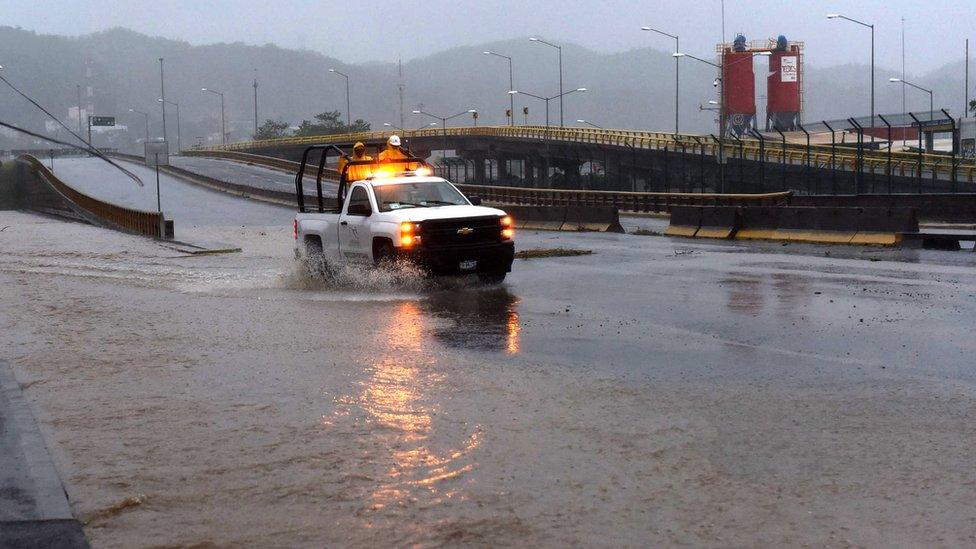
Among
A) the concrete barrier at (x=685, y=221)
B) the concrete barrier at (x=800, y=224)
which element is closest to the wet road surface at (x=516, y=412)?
the concrete barrier at (x=800, y=224)

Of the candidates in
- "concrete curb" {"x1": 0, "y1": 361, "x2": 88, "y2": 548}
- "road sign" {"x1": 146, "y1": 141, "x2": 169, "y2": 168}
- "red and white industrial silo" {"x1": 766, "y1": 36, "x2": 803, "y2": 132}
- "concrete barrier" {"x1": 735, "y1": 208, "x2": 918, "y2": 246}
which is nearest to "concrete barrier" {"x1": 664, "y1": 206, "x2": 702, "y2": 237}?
"concrete barrier" {"x1": 735, "y1": 208, "x2": 918, "y2": 246}

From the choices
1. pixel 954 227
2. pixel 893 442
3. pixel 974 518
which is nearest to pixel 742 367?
pixel 893 442

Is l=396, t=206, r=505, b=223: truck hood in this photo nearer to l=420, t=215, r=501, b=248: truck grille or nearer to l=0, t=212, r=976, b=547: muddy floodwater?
l=420, t=215, r=501, b=248: truck grille

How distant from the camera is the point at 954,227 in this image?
115 ft

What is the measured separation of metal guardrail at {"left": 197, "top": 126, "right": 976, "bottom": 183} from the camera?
56906 mm

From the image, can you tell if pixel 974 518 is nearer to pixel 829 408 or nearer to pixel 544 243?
pixel 829 408

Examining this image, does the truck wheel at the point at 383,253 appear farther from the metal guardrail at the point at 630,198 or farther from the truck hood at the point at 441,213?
the metal guardrail at the point at 630,198

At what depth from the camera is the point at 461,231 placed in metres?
18.2

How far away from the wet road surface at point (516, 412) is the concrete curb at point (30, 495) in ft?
0.48

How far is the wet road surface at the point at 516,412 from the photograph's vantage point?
6.11 metres

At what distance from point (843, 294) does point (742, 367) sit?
631 centimetres

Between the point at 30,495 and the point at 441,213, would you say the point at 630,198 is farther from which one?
the point at 30,495

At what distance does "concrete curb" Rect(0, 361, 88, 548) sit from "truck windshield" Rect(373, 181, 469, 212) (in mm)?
10915

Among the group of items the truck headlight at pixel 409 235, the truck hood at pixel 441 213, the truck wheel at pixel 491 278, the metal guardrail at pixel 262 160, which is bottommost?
the truck wheel at pixel 491 278
